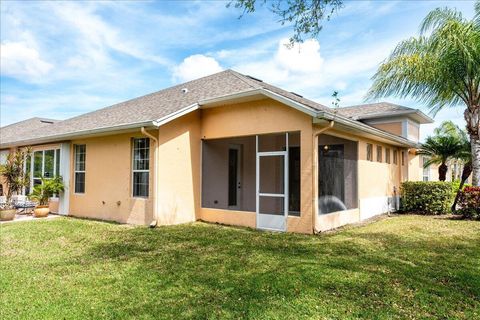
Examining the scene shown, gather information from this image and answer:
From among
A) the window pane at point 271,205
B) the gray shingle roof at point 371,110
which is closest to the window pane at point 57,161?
the window pane at point 271,205

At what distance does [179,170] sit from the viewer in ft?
36.2

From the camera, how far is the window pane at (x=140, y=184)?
10.8 meters

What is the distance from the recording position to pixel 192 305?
4332mm

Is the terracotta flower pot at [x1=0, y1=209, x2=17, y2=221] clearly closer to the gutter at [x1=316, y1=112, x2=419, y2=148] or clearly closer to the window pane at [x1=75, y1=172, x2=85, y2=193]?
the window pane at [x1=75, y1=172, x2=85, y2=193]

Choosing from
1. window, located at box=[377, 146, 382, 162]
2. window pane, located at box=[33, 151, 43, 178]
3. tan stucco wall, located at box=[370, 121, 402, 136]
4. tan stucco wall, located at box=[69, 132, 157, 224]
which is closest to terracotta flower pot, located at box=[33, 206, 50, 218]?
tan stucco wall, located at box=[69, 132, 157, 224]

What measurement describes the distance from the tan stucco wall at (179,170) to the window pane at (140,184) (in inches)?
27.2

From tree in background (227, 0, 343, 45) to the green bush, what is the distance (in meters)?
10.1

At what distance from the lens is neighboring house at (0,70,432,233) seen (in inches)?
373

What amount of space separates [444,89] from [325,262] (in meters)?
11.4

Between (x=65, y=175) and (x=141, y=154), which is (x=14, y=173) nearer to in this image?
(x=65, y=175)

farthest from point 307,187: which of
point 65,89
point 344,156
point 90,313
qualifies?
point 65,89

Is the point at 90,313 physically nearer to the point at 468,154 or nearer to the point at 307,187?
the point at 307,187

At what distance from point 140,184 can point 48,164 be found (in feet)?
21.4

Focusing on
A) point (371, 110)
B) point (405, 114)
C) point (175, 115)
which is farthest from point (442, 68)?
point (175, 115)
